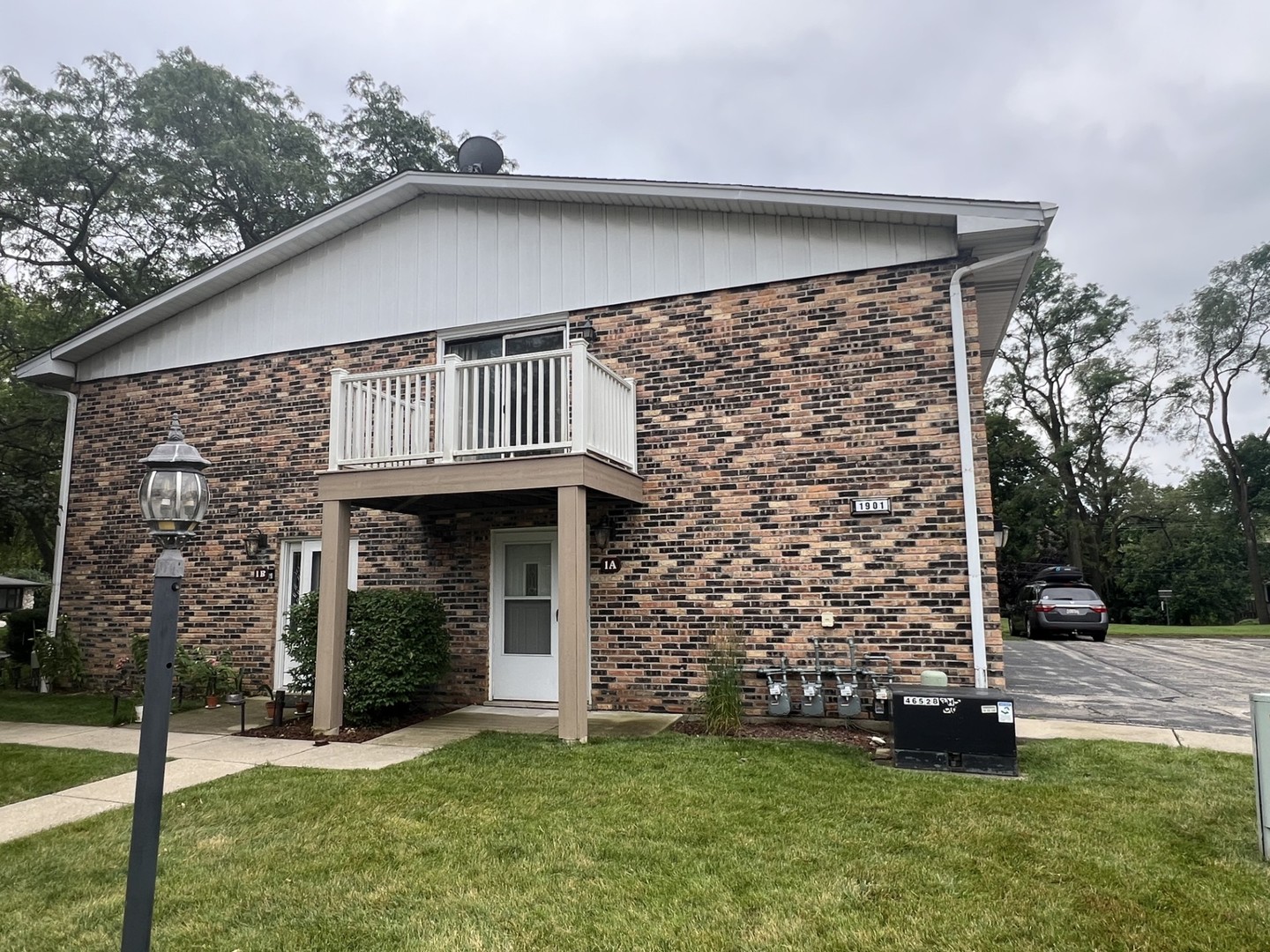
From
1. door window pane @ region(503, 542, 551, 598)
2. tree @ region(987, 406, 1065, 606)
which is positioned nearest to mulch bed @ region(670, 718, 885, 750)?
door window pane @ region(503, 542, 551, 598)

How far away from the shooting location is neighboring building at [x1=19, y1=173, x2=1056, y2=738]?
7.03m

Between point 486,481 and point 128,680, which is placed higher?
point 486,481

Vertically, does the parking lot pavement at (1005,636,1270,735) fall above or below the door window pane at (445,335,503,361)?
below

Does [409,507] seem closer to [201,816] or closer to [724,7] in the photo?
[201,816]

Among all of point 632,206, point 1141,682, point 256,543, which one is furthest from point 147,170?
point 1141,682

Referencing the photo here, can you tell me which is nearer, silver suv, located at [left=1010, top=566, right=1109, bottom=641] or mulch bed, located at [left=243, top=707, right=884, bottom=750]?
mulch bed, located at [left=243, top=707, right=884, bottom=750]

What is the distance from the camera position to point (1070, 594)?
61.0 feet

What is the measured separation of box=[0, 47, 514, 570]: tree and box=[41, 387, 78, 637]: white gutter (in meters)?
4.44

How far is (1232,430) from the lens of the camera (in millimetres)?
30094

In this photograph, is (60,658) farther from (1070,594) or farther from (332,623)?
(1070,594)

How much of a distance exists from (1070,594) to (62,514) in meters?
20.8

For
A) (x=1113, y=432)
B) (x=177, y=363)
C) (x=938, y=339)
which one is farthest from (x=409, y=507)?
(x=1113, y=432)

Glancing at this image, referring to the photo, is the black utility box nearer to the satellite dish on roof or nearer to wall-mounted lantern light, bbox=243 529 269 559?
wall-mounted lantern light, bbox=243 529 269 559

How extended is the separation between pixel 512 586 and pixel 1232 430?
110 ft
